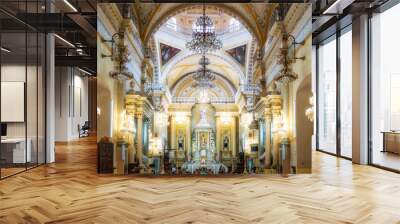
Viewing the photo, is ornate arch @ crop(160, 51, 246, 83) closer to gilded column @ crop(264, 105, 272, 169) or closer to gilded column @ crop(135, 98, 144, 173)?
gilded column @ crop(135, 98, 144, 173)

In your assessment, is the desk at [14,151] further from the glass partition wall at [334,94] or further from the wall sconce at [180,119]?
the glass partition wall at [334,94]

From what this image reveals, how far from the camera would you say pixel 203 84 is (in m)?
5.43

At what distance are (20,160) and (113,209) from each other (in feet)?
13.0

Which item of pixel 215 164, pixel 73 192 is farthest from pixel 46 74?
pixel 215 164

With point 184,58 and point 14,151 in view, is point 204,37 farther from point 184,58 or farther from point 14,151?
point 14,151

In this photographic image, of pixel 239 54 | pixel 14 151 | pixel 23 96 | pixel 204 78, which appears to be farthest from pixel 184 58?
pixel 14 151

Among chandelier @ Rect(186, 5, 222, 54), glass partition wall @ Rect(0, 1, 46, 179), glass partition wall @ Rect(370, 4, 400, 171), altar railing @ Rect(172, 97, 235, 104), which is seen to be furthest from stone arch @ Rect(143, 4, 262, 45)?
glass partition wall @ Rect(370, 4, 400, 171)

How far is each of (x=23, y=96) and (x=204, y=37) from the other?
4002 millimetres

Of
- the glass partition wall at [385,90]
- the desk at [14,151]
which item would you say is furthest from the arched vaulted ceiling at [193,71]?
the desk at [14,151]

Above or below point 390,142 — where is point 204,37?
above

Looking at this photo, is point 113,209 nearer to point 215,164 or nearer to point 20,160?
point 215,164

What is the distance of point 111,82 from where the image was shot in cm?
548

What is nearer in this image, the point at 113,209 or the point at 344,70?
the point at 113,209

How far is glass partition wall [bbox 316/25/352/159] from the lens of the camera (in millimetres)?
7707
